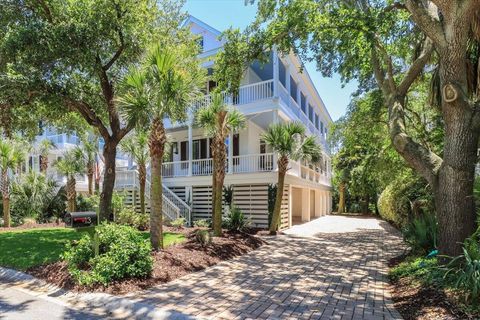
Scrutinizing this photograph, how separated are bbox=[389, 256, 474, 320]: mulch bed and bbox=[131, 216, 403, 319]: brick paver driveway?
0.22 metres

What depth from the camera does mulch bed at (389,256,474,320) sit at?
4500mm

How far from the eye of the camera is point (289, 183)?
17.2 meters

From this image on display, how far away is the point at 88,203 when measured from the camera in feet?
61.1

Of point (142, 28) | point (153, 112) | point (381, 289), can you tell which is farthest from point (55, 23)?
point (381, 289)

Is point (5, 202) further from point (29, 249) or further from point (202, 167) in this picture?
point (202, 167)

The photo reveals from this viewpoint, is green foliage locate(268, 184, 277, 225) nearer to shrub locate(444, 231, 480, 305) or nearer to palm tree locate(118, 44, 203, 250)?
palm tree locate(118, 44, 203, 250)

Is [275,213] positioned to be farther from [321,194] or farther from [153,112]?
[321,194]

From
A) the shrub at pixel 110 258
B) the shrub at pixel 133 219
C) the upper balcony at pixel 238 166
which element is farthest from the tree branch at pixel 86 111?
the upper balcony at pixel 238 166

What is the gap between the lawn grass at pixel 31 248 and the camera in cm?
822

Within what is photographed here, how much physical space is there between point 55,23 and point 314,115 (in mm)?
22533

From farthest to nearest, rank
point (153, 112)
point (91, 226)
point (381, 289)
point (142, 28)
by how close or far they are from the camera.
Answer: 1. point (142, 28)
2. point (153, 112)
3. point (91, 226)
4. point (381, 289)

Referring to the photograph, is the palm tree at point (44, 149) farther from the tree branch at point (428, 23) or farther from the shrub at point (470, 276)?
the shrub at point (470, 276)

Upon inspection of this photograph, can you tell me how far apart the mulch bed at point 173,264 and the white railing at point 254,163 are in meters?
5.69

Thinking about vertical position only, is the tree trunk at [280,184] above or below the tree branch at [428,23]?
below
